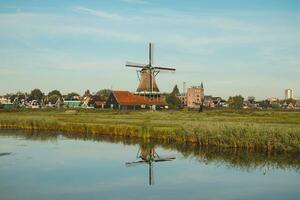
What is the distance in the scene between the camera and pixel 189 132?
31.5 meters

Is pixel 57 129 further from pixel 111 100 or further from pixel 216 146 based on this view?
pixel 111 100

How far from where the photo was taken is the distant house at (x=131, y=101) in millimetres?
83500

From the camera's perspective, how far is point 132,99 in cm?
8481

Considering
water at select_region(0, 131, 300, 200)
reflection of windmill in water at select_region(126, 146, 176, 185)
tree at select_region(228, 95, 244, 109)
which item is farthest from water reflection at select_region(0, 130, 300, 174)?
tree at select_region(228, 95, 244, 109)

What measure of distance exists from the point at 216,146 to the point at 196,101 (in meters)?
125

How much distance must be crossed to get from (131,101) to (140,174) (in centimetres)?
6315

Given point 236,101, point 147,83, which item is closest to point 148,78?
point 147,83

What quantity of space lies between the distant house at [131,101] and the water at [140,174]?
173ft

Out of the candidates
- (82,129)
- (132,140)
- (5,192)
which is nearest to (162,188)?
(5,192)

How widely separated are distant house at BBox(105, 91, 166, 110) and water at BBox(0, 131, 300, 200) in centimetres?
5271

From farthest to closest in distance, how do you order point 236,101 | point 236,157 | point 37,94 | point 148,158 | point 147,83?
point 37,94 < point 236,101 < point 147,83 < point 148,158 < point 236,157

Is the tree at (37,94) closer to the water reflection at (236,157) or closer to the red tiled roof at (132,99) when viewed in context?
the red tiled roof at (132,99)

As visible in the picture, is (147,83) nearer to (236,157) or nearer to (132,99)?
(132,99)

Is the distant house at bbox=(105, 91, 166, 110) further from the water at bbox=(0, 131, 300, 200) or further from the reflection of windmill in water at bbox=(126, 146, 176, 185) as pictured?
the reflection of windmill in water at bbox=(126, 146, 176, 185)
